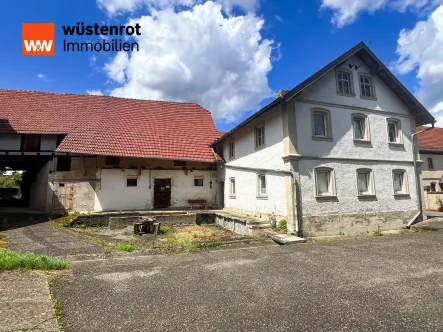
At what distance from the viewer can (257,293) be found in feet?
16.8

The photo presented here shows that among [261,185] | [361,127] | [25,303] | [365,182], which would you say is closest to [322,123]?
[361,127]

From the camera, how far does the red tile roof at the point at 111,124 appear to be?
61.0ft

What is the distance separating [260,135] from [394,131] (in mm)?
7788

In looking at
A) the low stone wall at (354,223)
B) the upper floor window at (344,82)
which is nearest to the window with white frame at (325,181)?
the low stone wall at (354,223)

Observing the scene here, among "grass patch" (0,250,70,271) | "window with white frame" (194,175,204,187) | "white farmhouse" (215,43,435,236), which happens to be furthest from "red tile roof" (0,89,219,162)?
"grass patch" (0,250,70,271)

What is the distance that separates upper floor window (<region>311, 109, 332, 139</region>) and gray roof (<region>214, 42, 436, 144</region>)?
1591 millimetres

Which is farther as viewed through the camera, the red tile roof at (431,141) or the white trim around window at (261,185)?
the red tile roof at (431,141)

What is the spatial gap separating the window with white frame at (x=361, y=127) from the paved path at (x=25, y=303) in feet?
46.4

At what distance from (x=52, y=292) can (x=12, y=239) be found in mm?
8058

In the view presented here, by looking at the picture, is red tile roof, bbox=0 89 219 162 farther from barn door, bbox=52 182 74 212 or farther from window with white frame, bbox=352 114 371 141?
window with white frame, bbox=352 114 371 141

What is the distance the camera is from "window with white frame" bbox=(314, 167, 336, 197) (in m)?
12.4

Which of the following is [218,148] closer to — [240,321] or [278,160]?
[278,160]

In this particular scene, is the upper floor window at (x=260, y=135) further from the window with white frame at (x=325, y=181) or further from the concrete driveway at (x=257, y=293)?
the concrete driveway at (x=257, y=293)

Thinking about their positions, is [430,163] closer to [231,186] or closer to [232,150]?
[232,150]
